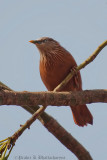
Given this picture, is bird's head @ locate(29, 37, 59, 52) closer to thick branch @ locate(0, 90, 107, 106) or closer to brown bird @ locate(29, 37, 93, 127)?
brown bird @ locate(29, 37, 93, 127)

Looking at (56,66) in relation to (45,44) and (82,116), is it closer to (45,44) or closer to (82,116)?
(45,44)

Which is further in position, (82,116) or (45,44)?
(82,116)

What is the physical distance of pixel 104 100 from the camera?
10.2 ft

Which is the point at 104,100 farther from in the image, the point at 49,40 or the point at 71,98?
the point at 49,40

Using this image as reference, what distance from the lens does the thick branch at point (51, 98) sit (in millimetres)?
2596

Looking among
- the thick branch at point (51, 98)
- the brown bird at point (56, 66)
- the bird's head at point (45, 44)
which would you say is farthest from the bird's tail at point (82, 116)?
the thick branch at point (51, 98)

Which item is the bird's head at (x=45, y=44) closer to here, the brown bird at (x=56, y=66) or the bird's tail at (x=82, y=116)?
the brown bird at (x=56, y=66)

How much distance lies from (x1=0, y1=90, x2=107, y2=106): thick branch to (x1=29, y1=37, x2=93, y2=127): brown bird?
1.01 m

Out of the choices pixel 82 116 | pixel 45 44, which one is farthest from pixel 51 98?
pixel 82 116

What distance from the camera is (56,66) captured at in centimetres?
414

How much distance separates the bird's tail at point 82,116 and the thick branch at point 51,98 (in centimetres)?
155

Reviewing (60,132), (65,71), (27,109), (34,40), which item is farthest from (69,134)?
(34,40)

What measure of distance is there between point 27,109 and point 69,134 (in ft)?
1.97

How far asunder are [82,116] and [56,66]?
40.0 inches
